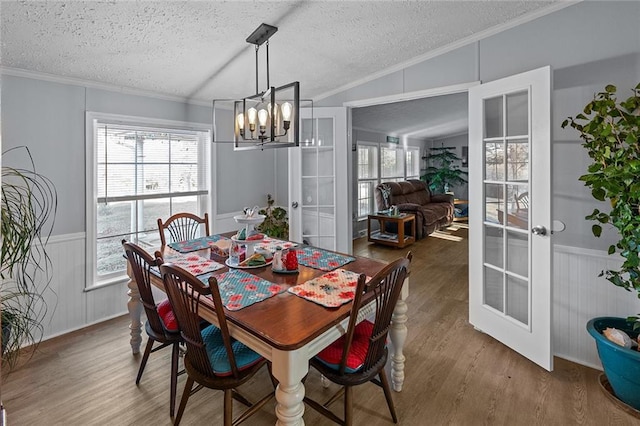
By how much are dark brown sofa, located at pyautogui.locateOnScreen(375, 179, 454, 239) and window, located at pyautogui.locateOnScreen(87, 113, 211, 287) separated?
384 centimetres

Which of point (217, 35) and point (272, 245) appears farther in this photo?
point (272, 245)

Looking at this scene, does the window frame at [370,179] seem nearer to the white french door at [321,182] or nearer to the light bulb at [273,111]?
the white french door at [321,182]

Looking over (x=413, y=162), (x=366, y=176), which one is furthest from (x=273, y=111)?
(x=413, y=162)

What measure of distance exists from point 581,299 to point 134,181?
3864 mm

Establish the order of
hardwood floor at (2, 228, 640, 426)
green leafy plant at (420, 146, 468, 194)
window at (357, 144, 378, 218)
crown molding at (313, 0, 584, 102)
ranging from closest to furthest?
hardwood floor at (2, 228, 640, 426) < crown molding at (313, 0, 584, 102) < window at (357, 144, 378, 218) < green leafy plant at (420, 146, 468, 194)

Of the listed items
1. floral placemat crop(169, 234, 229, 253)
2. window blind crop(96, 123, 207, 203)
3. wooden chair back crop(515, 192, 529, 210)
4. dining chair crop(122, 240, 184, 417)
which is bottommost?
dining chair crop(122, 240, 184, 417)

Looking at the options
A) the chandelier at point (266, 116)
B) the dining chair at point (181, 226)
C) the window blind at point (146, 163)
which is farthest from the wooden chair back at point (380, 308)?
the window blind at point (146, 163)

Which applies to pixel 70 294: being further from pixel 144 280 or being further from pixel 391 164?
pixel 391 164

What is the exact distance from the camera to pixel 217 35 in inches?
95.3

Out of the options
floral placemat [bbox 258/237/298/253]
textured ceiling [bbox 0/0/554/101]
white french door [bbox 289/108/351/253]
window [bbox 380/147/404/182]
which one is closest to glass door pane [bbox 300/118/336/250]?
white french door [bbox 289/108/351/253]

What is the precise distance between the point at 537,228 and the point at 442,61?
164cm

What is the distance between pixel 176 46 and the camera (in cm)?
255

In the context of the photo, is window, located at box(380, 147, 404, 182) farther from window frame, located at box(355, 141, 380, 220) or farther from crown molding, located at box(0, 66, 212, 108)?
crown molding, located at box(0, 66, 212, 108)

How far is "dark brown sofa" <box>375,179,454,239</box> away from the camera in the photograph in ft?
22.1
